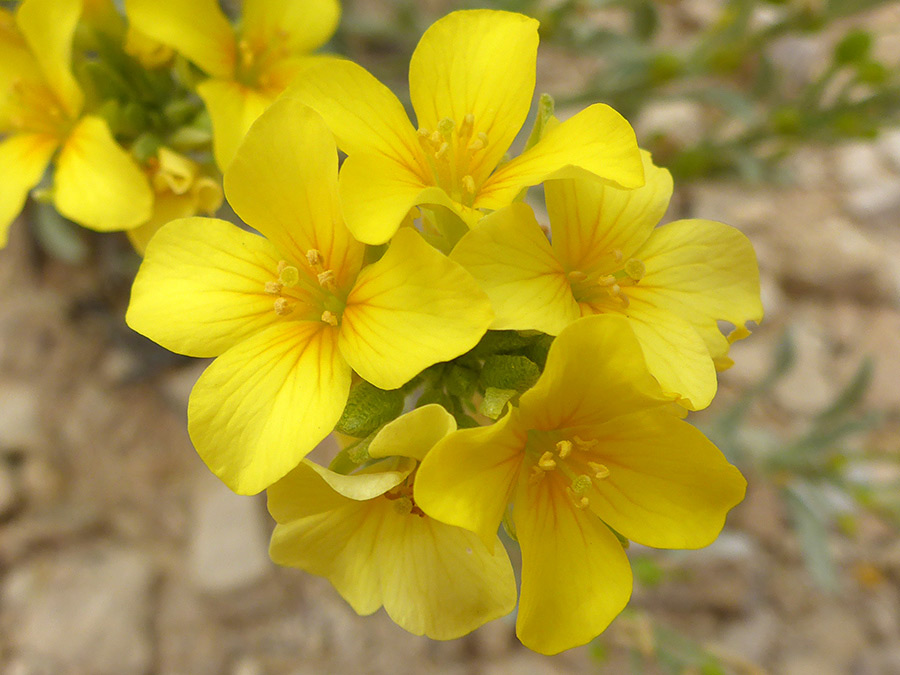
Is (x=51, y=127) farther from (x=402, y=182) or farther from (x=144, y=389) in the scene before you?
(x=144, y=389)

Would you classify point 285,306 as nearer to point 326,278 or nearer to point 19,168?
point 326,278

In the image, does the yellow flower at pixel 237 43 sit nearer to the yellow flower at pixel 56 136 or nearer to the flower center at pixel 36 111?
the yellow flower at pixel 56 136

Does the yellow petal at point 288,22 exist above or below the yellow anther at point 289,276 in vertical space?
above

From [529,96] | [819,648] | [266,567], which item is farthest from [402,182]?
[819,648]

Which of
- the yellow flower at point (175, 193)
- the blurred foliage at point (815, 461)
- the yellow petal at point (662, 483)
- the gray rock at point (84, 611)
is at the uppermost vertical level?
the yellow flower at point (175, 193)

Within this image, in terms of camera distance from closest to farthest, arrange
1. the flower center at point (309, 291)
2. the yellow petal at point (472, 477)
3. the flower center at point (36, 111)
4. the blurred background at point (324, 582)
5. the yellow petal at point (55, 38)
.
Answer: the yellow petal at point (472, 477), the flower center at point (309, 291), the yellow petal at point (55, 38), the flower center at point (36, 111), the blurred background at point (324, 582)

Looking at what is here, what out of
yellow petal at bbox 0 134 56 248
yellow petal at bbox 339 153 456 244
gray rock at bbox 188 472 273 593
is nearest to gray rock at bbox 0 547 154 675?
gray rock at bbox 188 472 273 593

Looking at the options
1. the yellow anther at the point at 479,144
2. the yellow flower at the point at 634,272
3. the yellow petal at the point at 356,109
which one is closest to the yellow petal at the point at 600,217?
the yellow flower at the point at 634,272
